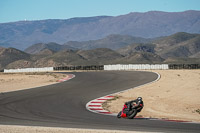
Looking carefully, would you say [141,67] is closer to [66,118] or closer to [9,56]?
[66,118]

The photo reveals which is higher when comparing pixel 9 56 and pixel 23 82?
pixel 9 56

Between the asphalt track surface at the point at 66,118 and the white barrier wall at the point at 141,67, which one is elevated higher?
the white barrier wall at the point at 141,67

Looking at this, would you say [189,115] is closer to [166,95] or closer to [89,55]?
[166,95]

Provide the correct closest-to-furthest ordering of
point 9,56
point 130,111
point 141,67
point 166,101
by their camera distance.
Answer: point 130,111, point 166,101, point 141,67, point 9,56

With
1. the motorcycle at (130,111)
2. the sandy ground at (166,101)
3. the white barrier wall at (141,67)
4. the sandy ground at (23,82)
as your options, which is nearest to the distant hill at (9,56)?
the white barrier wall at (141,67)

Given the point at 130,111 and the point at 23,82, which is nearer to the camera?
the point at 130,111

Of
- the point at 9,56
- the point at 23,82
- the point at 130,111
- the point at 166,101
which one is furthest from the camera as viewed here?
the point at 9,56

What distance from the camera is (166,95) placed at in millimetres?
26594

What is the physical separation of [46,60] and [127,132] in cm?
12422

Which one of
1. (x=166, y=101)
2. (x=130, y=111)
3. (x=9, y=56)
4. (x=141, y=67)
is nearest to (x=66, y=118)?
(x=130, y=111)

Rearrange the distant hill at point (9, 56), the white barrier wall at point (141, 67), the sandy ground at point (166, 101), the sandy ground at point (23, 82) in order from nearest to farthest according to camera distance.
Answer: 1. the sandy ground at point (166, 101)
2. the sandy ground at point (23, 82)
3. the white barrier wall at point (141, 67)
4. the distant hill at point (9, 56)

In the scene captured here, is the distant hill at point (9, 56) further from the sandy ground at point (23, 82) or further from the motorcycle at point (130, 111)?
the motorcycle at point (130, 111)

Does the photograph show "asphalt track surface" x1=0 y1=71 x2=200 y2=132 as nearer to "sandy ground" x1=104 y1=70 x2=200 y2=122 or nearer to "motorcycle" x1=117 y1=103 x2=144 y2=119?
"motorcycle" x1=117 y1=103 x2=144 y2=119

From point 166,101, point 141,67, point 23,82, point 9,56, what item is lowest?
point 166,101
